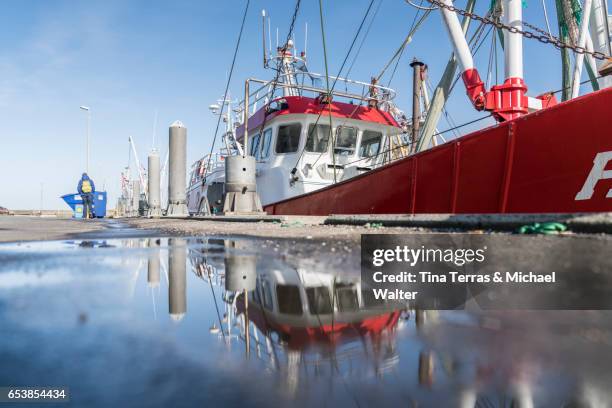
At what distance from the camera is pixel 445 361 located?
75 centimetres

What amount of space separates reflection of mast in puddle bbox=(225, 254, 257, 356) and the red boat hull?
358cm

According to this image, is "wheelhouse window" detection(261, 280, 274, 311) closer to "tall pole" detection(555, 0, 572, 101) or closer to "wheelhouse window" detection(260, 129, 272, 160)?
"wheelhouse window" detection(260, 129, 272, 160)

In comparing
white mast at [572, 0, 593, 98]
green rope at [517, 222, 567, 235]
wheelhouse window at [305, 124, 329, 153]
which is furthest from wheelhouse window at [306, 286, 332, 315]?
wheelhouse window at [305, 124, 329, 153]

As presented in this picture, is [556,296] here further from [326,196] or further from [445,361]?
[326,196]

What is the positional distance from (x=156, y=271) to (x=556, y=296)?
5.54ft

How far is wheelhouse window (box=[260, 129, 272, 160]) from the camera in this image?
1055cm

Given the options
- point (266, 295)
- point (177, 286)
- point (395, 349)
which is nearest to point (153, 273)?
point (177, 286)

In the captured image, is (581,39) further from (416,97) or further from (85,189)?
(85,189)

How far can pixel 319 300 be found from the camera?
1.25 m

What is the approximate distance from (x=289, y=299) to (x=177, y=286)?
20.5 inches

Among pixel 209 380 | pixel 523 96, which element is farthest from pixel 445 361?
pixel 523 96

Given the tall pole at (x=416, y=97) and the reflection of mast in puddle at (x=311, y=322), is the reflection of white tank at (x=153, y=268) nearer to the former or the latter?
the reflection of mast in puddle at (x=311, y=322)

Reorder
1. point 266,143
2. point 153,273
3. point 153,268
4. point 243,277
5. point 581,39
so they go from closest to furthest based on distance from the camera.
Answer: point 243,277 < point 153,273 < point 153,268 < point 581,39 < point 266,143

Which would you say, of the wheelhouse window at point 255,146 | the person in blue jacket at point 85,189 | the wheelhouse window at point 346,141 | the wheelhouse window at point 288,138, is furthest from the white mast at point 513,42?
the person in blue jacket at point 85,189
